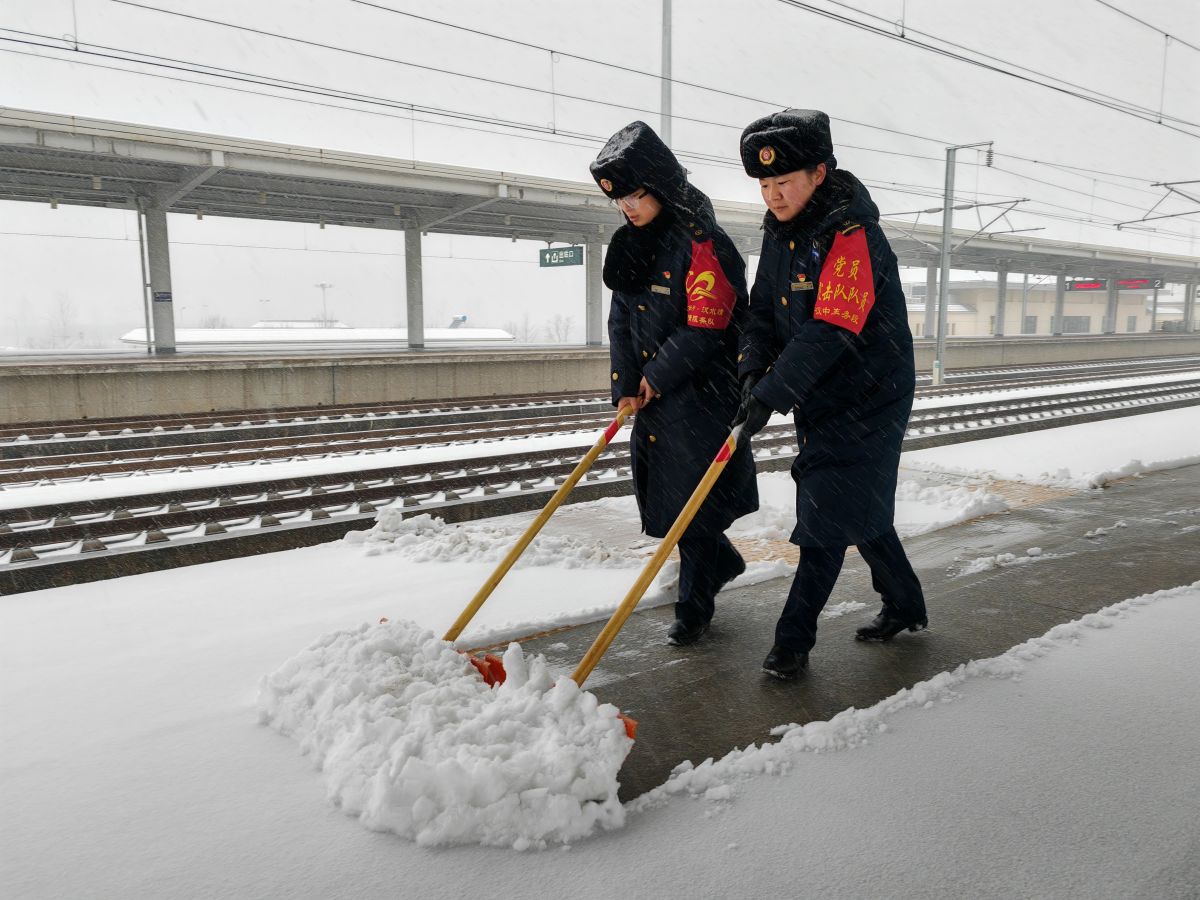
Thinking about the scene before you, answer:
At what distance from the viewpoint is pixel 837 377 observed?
313cm

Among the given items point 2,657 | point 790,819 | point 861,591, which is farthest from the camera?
point 861,591

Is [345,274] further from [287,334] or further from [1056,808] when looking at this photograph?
[1056,808]

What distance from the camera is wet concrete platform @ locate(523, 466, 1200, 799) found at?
290 centimetres

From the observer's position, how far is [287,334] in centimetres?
5494

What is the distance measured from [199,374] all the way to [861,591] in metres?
13.1

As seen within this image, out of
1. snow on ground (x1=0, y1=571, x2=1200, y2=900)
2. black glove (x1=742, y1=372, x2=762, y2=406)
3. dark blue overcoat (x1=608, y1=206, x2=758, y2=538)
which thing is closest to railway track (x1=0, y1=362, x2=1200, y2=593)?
snow on ground (x1=0, y1=571, x2=1200, y2=900)

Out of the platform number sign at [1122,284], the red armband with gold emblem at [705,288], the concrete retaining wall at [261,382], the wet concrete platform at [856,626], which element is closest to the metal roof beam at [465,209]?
the concrete retaining wall at [261,382]

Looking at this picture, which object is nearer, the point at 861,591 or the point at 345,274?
the point at 861,591

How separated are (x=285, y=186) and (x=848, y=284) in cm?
2045

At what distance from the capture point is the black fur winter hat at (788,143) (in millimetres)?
2973

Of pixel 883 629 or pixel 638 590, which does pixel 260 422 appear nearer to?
pixel 883 629

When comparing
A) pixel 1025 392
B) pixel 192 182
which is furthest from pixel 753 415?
pixel 192 182

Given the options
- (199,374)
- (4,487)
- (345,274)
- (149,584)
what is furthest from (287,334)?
(149,584)

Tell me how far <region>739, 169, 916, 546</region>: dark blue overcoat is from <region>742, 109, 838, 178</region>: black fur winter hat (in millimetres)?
126
